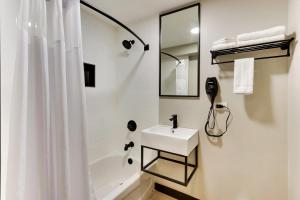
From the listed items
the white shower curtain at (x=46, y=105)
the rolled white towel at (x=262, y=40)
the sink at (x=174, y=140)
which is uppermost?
the rolled white towel at (x=262, y=40)

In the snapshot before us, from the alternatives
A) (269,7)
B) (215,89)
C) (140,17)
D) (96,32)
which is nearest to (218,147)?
(215,89)

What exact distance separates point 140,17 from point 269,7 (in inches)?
58.9

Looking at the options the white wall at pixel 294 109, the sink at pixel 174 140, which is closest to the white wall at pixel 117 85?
the sink at pixel 174 140

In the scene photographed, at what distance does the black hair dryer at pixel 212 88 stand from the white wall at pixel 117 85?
2.33 feet

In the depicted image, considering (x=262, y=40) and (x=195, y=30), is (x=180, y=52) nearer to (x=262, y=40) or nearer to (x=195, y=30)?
(x=195, y=30)

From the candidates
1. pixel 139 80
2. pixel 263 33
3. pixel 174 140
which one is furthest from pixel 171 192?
pixel 263 33

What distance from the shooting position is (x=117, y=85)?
8.35ft

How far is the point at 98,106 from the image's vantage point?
2.29 metres

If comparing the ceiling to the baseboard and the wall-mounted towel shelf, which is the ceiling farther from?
the baseboard

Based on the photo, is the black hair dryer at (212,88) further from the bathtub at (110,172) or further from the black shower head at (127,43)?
the bathtub at (110,172)

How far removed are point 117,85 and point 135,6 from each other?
1204mm

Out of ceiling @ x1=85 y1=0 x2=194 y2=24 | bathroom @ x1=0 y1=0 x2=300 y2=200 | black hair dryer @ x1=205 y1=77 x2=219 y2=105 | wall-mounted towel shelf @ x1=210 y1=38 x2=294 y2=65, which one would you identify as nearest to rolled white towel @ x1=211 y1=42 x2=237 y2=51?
wall-mounted towel shelf @ x1=210 y1=38 x2=294 y2=65

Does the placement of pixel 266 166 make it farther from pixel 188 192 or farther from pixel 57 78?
pixel 57 78

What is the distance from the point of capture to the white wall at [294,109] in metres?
1.11
